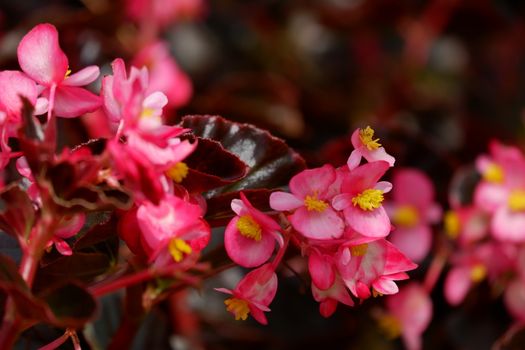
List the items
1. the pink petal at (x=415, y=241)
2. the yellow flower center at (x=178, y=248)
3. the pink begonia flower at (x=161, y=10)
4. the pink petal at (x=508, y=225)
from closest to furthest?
1. the yellow flower center at (x=178, y=248)
2. the pink petal at (x=508, y=225)
3. the pink petal at (x=415, y=241)
4. the pink begonia flower at (x=161, y=10)

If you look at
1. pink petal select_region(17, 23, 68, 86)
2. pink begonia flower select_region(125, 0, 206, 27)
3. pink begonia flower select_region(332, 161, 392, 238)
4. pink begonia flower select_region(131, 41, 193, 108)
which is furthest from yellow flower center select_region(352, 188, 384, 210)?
pink begonia flower select_region(125, 0, 206, 27)

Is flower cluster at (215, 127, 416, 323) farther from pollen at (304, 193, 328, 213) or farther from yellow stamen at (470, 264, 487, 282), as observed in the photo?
yellow stamen at (470, 264, 487, 282)

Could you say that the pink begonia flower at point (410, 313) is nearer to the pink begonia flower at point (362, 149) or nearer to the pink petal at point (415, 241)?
the pink petal at point (415, 241)

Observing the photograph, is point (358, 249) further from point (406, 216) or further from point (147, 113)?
point (406, 216)

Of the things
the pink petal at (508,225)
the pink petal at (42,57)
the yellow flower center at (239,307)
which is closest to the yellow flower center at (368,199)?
the yellow flower center at (239,307)

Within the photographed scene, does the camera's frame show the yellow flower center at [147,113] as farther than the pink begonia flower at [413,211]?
No

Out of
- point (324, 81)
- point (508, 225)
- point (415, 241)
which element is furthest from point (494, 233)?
point (324, 81)

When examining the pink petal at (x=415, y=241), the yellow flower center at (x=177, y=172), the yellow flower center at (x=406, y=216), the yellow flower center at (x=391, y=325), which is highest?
the yellow flower center at (x=177, y=172)
